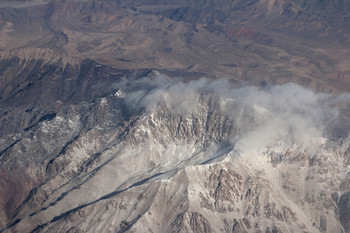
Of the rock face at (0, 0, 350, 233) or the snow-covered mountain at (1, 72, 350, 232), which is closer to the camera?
the snow-covered mountain at (1, 72, 350, 232)

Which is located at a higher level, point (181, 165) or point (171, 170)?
point (171, 170)

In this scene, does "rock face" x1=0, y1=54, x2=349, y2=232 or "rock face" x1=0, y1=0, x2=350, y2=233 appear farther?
"rock face" x1=0, y1=0, x2=350, y2=233

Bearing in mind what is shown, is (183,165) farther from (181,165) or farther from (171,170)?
(171,170)

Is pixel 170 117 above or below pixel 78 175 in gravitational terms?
above

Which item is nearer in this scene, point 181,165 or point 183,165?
point 183,165

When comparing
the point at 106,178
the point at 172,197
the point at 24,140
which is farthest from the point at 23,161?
the point at 172,197

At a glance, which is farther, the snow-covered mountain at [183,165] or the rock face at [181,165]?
the rock face at [181,165]

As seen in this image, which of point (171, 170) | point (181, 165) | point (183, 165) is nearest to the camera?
point (171, 170)

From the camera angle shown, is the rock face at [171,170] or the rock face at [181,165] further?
the rock face at [181,165]

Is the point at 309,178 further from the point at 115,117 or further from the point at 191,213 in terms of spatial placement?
the point at 115,117

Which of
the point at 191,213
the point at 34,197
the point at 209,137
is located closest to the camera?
the point at 191,213

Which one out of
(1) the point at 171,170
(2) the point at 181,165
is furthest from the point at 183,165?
(1) the point at 171,170
